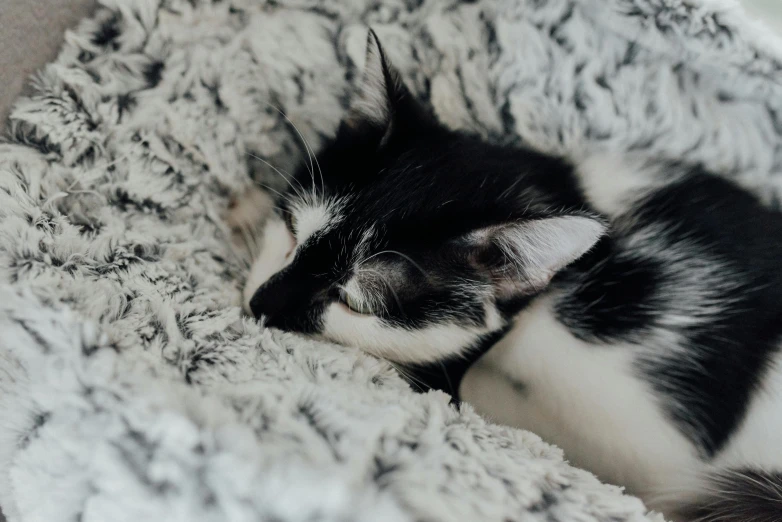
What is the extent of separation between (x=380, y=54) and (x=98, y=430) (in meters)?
0.55

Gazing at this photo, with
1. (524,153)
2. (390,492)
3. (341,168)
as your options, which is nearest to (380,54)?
(341,168)

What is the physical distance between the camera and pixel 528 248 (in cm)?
67

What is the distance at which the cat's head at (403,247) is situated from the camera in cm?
76

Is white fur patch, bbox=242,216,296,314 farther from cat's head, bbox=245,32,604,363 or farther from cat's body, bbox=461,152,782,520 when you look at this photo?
cat's body, bbox=461,152,782,520

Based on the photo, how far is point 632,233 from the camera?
85cm

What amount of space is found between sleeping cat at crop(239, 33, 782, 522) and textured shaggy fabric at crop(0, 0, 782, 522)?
10cm

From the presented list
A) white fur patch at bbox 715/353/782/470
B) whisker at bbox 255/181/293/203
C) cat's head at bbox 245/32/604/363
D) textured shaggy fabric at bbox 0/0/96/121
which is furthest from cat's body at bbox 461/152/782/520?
textured shaggy fabric at bbox 0/0/96/121

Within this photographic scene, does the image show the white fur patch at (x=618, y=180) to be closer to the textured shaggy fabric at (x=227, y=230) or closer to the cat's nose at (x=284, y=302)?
the textured shaggy fabric at (x=227, y=230)

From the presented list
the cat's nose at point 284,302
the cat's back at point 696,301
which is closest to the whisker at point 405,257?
the cat's nose at point 284,302

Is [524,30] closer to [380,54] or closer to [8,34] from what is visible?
[380,54]

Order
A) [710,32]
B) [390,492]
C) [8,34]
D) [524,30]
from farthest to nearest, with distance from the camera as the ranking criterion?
1. [524,30]
2. [710,32]
3. [8,34]
4. [390,492]

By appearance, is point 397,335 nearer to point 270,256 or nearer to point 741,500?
point 270,256

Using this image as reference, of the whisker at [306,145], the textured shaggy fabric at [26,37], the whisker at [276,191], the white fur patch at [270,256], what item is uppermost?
the textured shaggy fabric at [26,37]

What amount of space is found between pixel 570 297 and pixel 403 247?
28 centimetres
